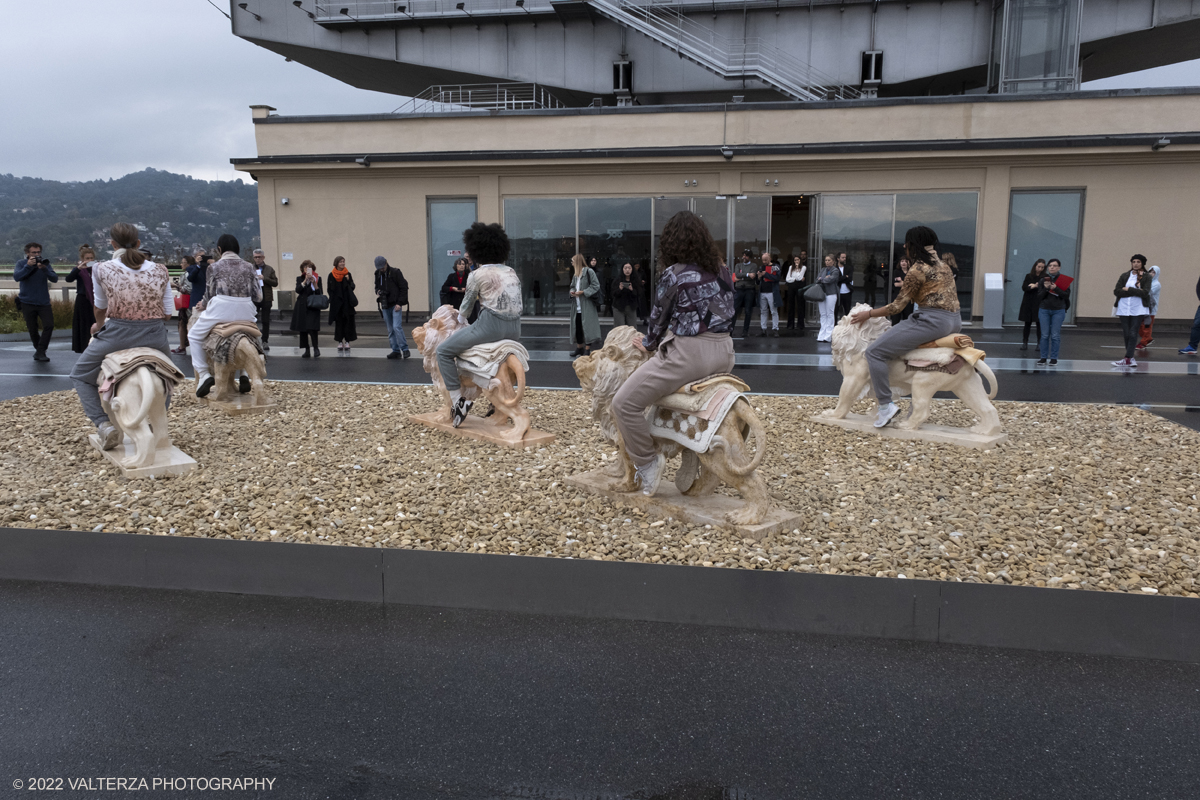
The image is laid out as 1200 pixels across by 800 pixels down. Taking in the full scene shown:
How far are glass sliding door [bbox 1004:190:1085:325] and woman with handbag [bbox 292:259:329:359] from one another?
15014 mm

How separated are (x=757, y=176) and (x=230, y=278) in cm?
A: 1403

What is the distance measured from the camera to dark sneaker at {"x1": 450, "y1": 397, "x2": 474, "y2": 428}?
23.4 feet

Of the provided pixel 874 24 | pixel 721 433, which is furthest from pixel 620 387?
pixel 874 24

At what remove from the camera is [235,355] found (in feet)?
27.8

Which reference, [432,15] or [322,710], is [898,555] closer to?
[322,710]

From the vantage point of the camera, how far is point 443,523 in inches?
190

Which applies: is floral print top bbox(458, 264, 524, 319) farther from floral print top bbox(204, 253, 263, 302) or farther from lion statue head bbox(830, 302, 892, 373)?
lion statue head bbox(830, 302, 892, 373)

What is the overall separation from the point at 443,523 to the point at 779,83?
64.1 feet

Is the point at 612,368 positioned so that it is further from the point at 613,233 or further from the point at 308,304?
the point at 613,233

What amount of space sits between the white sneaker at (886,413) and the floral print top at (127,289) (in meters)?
6.03

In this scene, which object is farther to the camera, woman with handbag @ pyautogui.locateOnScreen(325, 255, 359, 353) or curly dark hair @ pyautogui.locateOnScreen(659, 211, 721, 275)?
woman with handbag @ pyautogui.locateOnScreen(325, 255, 359, 353)


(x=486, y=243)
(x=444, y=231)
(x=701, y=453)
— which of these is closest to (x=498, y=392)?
(x=486, y=243)

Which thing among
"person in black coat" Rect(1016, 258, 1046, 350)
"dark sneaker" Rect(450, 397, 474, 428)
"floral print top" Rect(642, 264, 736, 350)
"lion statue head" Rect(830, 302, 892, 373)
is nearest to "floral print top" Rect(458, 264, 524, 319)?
"dark sneaker" Rect(450, 397, 474, 428)

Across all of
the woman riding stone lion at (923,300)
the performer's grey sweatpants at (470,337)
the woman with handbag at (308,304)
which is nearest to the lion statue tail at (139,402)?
the performer's grey sweatpants at (470,337)
